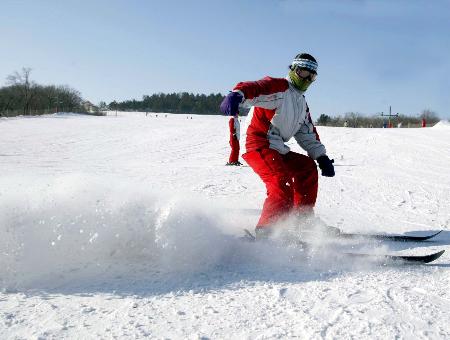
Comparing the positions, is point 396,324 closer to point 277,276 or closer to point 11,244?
point 277,276

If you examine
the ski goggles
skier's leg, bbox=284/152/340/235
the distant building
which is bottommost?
skier's leg, bbox=284/152/340/235

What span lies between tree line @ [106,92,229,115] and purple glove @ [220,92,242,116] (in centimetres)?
11228

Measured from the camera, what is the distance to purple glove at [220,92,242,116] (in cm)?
337

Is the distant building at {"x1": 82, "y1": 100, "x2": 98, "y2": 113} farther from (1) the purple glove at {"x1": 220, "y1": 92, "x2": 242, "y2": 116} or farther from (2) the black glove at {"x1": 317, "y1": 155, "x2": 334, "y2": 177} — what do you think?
(1) the purple glove at {"x1": 220, "y1": 92, "x2": 242, "y2": 116}

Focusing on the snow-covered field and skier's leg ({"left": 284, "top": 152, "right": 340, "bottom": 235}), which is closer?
the snow-covered field

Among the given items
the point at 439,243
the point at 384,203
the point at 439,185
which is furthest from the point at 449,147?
the point at 439,243

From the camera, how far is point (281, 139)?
13.8 feet

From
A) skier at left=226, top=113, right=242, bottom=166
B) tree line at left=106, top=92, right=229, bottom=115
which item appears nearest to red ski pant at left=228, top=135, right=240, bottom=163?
skier at left=226, top=113, right=242, bottom=166

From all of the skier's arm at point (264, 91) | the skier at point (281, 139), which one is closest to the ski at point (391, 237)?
the skier at point (281, 139)

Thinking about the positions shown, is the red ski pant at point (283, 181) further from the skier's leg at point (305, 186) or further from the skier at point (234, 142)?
the skier at point (234, 142)

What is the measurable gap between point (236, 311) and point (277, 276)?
65 cm

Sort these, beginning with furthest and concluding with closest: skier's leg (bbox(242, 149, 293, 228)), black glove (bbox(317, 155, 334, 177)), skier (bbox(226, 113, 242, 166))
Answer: skier (bbox(226, 113, 242, 166)), black glove (bbox(317, 155, 334, 177)), skier's leg (bbox(242, 149, 293, 228))

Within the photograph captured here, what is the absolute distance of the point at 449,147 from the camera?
48.4 feet

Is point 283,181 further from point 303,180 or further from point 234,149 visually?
point 234,149
